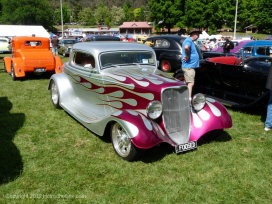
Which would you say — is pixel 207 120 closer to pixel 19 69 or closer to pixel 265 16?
pixel 19 69

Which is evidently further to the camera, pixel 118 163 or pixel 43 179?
pixel 118 163

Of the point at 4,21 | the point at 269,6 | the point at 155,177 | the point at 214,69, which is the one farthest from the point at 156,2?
the point at 155,177

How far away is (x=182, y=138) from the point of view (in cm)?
421

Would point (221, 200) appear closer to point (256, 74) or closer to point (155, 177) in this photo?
point (155, 177)

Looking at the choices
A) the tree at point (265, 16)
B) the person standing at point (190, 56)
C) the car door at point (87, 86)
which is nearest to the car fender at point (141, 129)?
the car door at point (87, 86)

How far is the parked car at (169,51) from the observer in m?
11.2

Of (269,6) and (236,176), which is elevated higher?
(269,6)

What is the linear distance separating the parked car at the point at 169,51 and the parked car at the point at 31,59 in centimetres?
442

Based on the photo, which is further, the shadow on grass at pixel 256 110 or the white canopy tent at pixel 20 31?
the white canopy tent at pixel 20 31

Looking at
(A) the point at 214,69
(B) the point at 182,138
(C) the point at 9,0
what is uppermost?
(C) the point at 9,0

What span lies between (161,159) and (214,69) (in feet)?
12.4

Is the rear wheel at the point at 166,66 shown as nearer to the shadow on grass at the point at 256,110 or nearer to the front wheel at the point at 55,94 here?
the shadow on grass at the point at 256,110

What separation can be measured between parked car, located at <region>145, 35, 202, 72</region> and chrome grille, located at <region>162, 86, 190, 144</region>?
Answer: 23.0ft

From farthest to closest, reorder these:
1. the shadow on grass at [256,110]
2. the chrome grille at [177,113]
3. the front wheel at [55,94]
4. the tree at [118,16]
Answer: the tree at [118,16] < the front wheel at [55,94] < the shadow on grass at [256,110] < the chrome grille at [177,113]
